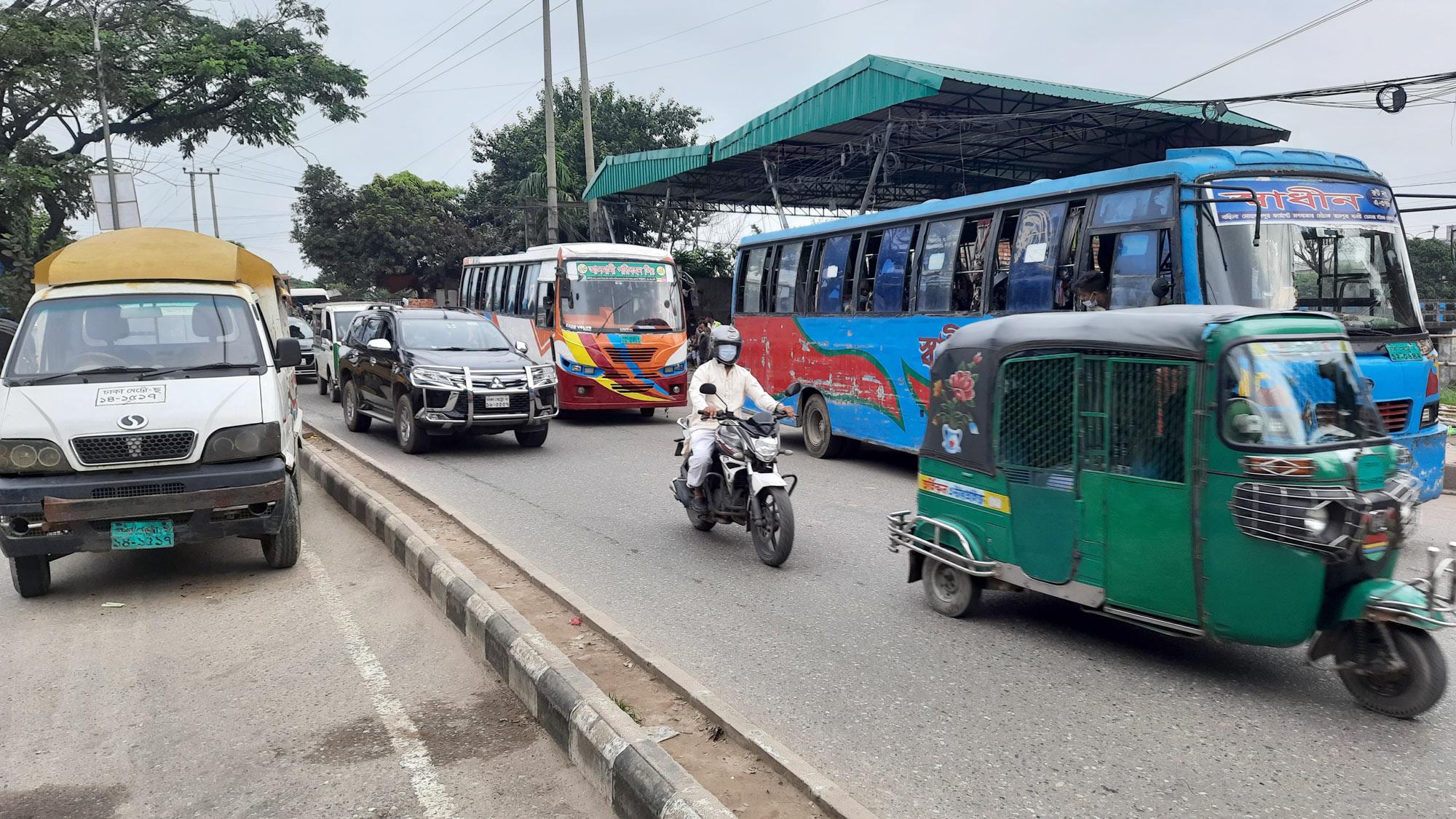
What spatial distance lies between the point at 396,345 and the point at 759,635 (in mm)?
9032

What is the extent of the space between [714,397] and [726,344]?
0.42 meters

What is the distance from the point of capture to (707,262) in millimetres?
35062

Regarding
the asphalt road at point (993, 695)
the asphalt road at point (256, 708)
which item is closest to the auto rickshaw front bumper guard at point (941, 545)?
the asphalt road at point (993, 695)

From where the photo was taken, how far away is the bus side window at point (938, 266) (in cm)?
1018

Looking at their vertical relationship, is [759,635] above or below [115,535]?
below

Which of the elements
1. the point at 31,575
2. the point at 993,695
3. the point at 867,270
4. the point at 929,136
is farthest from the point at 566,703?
the point at 929,136

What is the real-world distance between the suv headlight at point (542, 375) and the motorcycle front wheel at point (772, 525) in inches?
240

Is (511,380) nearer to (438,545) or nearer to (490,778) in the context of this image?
(438,545)

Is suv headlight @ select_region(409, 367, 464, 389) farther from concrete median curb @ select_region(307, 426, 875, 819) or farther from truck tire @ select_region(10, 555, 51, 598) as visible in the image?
truck tire @ select_region(10, 555, 51, 598)

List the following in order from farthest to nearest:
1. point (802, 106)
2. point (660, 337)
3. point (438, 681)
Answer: point (802, 106)
point (660, 337)
point (438, 681)

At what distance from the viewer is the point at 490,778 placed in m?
4.01

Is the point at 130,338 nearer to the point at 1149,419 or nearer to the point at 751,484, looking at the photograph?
the point at 751,484

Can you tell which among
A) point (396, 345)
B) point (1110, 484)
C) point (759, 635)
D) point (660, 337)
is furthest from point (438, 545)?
point (660, 337)

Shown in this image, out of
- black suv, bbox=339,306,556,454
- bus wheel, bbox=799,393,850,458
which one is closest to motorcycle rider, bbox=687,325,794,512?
bus wheel, bbox=799,393,850,458
